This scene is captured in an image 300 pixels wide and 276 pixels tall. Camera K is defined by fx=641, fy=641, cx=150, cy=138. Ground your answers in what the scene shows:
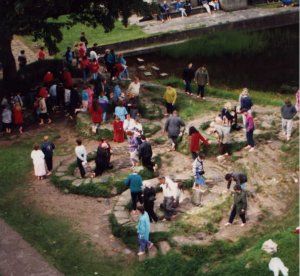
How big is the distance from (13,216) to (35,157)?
2304 mm

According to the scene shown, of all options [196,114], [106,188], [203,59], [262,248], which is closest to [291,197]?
[262,248]

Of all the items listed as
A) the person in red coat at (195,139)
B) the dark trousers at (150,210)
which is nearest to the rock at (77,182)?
the dark trousers at (150,210)

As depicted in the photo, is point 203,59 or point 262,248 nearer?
point 262,248

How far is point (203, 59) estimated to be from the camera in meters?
34.6

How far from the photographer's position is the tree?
23.5 metres

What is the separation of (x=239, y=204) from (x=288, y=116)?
538 cm

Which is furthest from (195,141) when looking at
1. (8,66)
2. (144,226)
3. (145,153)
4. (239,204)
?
(8,66)

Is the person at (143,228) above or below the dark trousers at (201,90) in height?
below

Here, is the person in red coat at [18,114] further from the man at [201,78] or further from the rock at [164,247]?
the rock at [164,247]

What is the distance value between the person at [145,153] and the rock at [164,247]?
11.9ft

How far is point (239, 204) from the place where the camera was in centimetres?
1609

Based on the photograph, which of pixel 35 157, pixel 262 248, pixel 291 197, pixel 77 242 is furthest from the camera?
pixel 35 157

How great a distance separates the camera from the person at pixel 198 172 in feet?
58.8

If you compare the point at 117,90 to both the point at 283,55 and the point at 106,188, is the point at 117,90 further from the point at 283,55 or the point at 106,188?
the point at 283,55
